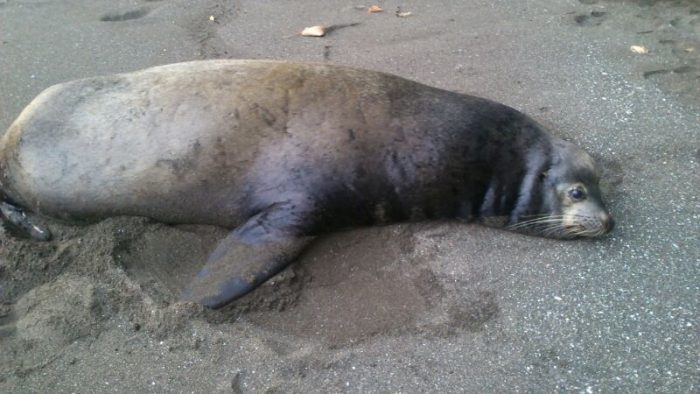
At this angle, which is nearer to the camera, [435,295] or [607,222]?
[435,295]

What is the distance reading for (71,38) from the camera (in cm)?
484

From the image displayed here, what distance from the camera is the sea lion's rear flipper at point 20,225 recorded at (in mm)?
3146

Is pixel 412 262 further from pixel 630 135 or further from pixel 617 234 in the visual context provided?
pixel 630 135

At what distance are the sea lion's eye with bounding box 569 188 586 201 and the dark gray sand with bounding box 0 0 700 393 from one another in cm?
22

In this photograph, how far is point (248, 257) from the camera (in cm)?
287

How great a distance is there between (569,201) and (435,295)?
1005 mm

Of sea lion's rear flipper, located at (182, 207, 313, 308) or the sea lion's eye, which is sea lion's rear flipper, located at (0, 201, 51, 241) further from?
the sea lion's eye

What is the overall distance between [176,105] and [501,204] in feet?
5.91

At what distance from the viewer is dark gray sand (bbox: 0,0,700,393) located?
246 cm

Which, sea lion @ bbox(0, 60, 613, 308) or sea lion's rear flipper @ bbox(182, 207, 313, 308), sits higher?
sea lion @ bbox(0, 60, 613, 308)

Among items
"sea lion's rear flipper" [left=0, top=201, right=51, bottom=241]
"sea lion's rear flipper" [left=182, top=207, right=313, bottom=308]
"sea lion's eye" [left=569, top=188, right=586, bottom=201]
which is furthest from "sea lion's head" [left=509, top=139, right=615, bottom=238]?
"sea lion's rear flipper" [left=0, top=201, right=51, bottom=241]

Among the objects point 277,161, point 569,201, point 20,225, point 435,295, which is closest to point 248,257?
point 277,161

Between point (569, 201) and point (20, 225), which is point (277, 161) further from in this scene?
point (569, 201)

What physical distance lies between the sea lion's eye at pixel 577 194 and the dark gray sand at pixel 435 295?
0.71 feet
